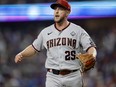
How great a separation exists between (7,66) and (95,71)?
9.00ft

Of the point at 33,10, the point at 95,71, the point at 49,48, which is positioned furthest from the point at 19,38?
the point at 49,48

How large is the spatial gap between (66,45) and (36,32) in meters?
9.67

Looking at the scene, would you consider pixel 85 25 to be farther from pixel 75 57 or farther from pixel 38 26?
pixel 75 57

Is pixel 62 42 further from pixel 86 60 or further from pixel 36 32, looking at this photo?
pixel 36 32

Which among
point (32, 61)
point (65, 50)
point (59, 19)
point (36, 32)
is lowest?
point (32, 61)

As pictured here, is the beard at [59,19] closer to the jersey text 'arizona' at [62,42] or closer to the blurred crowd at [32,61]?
the jersey text 'arizona' at [62,42]

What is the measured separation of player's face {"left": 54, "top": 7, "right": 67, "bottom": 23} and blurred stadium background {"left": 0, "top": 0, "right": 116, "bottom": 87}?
21.7ft

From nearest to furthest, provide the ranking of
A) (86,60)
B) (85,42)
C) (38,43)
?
(86,60) → (85,42) → (38,43)

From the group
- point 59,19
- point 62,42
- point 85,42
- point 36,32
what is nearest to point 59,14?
point 59,19

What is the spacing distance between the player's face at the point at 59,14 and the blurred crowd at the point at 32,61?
6.31 metres

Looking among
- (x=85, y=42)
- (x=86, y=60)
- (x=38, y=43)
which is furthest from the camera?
(x=38, y=43)

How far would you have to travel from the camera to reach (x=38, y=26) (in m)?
15.1

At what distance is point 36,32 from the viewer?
14.9m

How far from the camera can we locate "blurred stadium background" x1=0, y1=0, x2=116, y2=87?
12648 mm
